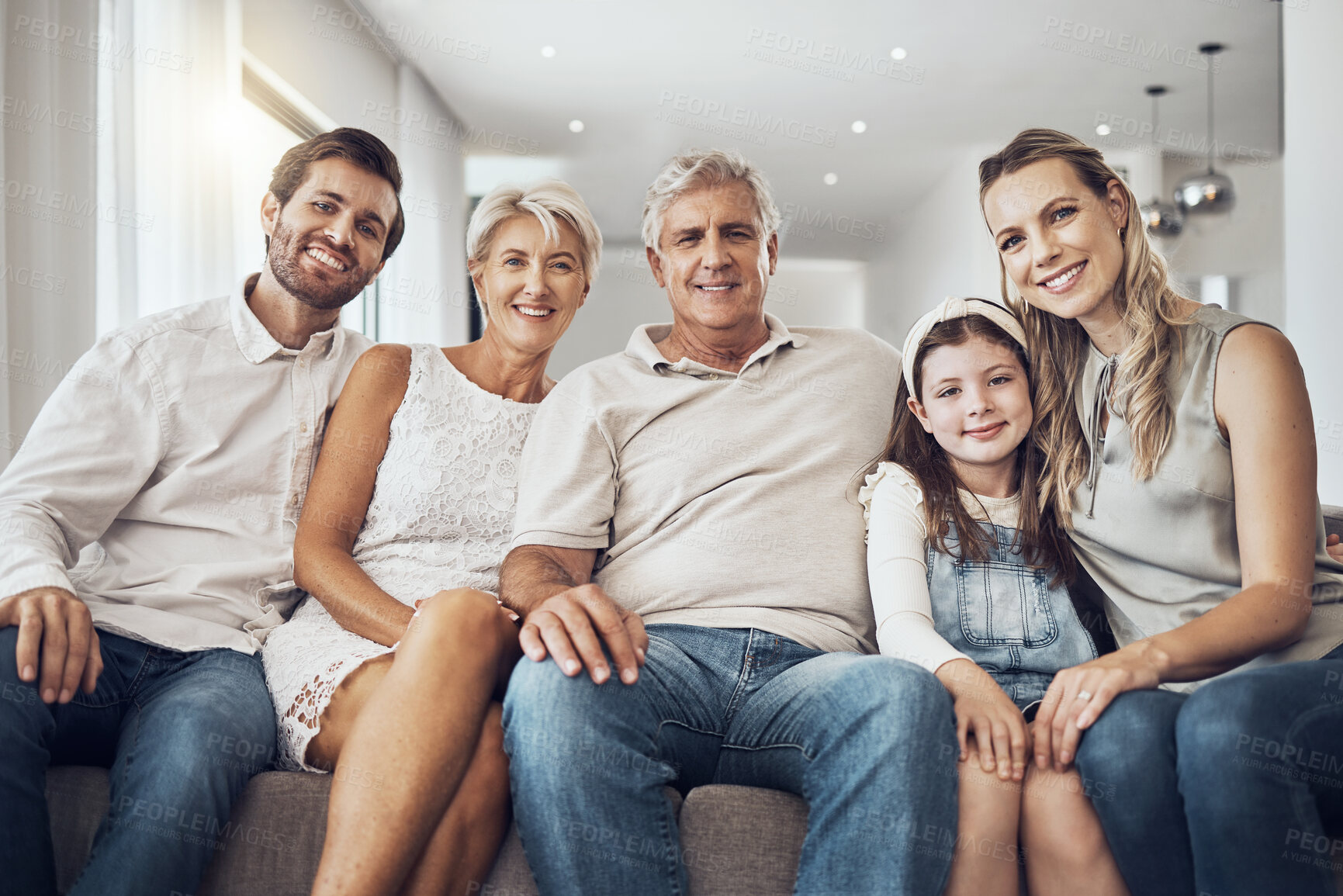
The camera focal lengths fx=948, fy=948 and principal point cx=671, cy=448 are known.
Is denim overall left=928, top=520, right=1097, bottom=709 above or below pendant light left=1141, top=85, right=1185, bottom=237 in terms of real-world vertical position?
below

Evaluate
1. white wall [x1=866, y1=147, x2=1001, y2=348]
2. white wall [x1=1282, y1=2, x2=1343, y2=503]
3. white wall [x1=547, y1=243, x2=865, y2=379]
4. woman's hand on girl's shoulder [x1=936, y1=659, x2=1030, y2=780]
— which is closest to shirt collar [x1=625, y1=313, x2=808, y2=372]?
woman's hand on girl's shoulder [x1=936, y1=659, x2=1030, y2=780]

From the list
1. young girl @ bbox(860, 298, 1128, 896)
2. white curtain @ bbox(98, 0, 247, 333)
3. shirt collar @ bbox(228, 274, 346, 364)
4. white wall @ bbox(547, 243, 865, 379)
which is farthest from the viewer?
white wall @ bbox(547, 243, 865, 379)

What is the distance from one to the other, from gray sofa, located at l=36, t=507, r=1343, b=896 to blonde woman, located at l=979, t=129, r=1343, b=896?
34 cm

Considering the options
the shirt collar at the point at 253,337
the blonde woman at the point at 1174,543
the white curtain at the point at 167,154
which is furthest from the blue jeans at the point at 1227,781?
the white curtain at the point at 167,154

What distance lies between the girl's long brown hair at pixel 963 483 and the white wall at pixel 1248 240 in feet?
19.7

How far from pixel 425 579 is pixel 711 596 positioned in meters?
0.45

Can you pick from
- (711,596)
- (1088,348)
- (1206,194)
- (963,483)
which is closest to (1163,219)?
(1206,194)

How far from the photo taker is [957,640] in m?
1.34

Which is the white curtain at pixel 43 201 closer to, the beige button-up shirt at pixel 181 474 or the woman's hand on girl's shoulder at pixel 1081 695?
the beige button-up shirt at pixel 181 474

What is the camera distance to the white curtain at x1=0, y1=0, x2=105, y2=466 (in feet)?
6.66

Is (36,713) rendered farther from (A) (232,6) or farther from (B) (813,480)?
(A) (232,6)

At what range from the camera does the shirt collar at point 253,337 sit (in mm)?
1572

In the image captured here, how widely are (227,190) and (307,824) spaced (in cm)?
249

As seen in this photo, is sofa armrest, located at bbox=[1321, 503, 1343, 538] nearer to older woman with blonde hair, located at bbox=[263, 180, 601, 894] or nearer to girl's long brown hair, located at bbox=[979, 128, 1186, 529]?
girl's long brown hair, located at bbox=[979, 128, 1186, 529]
